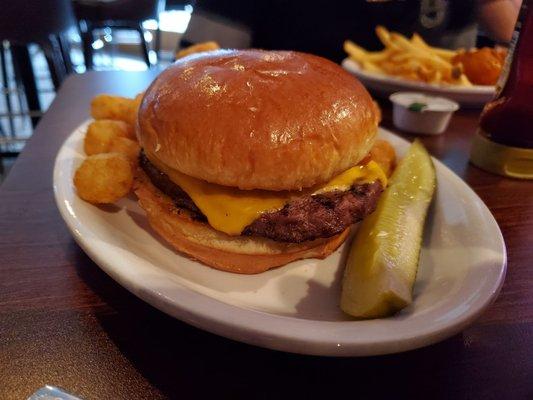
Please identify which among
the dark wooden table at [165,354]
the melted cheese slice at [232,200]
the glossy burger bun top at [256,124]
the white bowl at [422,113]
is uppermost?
the glossy burger bun top at [256,124]

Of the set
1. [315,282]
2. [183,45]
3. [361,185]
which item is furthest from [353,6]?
[315,282]

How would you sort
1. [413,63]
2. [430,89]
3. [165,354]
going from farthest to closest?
[413,63]
[430,89]
[165,354]

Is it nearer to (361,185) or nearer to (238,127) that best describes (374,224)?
(361,185)

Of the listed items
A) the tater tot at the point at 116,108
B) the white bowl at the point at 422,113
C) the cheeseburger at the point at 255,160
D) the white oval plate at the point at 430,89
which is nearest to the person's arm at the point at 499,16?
the white oval plate at the point at 430,89

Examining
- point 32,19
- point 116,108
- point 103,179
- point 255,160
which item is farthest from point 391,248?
point 32,19

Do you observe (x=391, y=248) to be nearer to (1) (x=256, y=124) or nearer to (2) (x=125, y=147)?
(1) (x=256, y=124)

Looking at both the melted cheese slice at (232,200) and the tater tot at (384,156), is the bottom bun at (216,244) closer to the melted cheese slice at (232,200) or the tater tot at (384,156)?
the melted cheese slice at (232,200)

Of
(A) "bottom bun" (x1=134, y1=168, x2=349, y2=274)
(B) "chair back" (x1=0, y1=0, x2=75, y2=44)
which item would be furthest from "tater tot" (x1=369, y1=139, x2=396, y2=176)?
(B) "chair back" (x1=0, y1=0, x2=75, y2=44)
